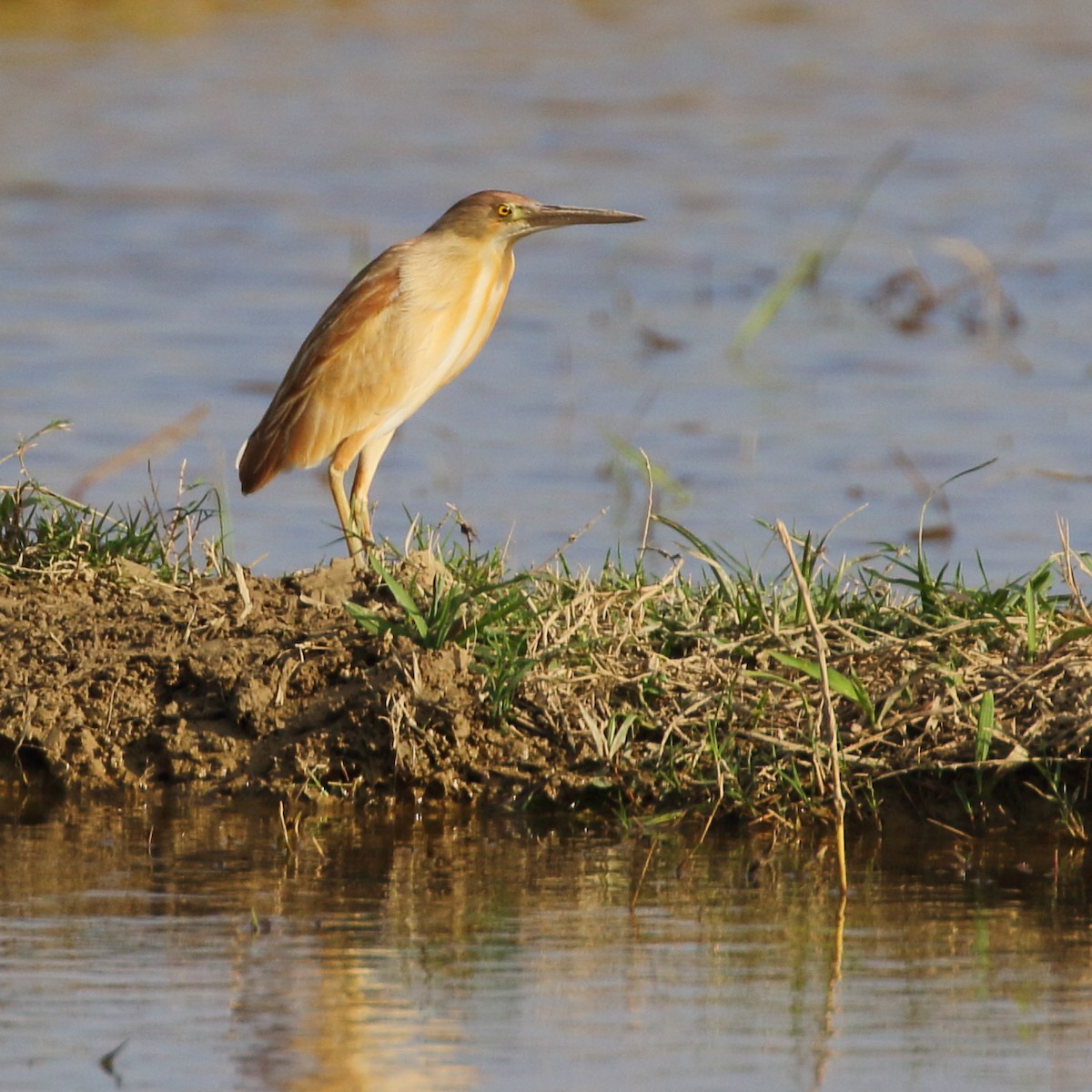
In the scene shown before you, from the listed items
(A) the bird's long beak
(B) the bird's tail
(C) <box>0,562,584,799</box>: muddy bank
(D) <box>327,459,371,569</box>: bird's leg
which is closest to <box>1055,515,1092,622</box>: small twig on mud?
(C) <box>0,562,584,799</box>: muddy bank

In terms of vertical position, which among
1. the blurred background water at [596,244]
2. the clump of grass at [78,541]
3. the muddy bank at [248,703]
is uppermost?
the blurred background water at [596,244]

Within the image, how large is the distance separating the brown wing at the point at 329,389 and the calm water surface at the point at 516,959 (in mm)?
1840

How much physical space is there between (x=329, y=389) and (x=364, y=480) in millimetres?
303

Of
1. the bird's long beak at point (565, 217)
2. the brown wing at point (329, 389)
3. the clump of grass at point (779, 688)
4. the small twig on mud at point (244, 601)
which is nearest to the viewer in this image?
the clump of grass at point (779, 688)

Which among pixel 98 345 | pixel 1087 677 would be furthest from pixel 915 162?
pixel 1087 677

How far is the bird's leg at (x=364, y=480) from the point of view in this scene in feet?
22.3

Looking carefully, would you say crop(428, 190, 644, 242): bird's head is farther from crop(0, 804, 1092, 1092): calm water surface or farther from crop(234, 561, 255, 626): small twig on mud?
crop(0, 804, 1092, 1092): calm water surface

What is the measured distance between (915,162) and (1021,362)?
6.59 meters

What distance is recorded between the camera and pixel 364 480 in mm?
6969

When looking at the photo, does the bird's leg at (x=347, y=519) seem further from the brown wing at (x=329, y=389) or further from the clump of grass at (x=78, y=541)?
the clump of grass at (x=78, y=541)

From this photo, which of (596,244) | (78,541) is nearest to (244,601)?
(78,541)

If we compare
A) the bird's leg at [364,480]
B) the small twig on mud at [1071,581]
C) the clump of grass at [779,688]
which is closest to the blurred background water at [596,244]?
the bird's leg at [364,480]

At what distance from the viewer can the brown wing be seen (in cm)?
696

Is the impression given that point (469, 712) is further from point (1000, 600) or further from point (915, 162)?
point (915, 162)
